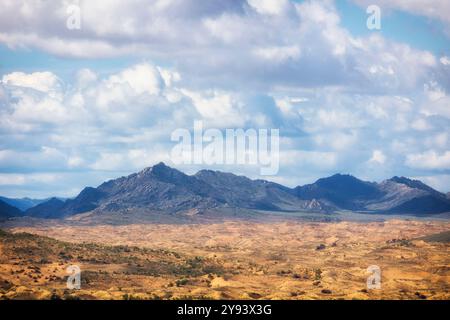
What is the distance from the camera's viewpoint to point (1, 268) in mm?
133500

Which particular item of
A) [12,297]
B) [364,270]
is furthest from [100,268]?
[364,270]

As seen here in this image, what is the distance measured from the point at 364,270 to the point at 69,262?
62.8 meters

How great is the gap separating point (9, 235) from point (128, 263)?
2867 centimetres

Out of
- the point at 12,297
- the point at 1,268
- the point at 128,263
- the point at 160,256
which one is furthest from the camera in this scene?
the point at 160,256

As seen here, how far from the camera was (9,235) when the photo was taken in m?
161

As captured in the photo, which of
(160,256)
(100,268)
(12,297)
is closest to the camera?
(12,297)

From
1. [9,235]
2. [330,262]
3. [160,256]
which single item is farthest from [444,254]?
[9,235]

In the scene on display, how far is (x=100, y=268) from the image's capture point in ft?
472
